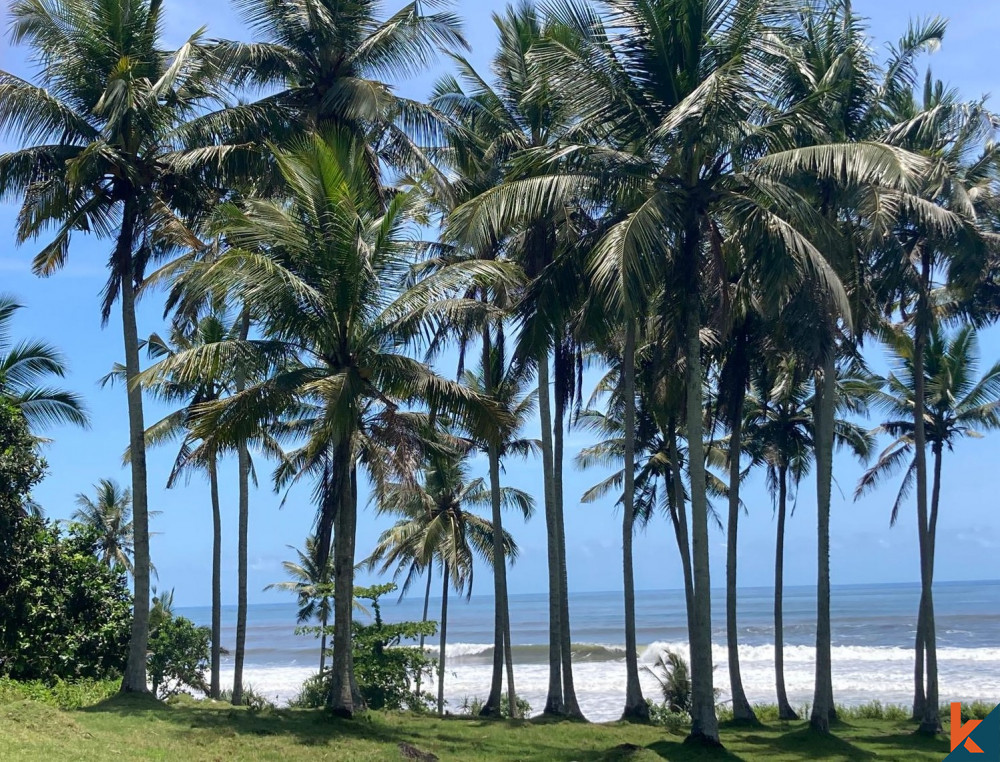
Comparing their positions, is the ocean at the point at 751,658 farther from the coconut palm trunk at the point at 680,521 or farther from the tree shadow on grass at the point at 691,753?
the tree shadow on grass at the point at 691,753

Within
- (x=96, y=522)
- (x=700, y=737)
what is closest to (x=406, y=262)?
(x=700, y=737)

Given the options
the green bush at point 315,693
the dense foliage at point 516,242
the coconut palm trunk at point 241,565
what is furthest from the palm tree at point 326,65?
the green bush at point 315,693

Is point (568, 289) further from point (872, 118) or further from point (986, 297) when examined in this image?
point (986, 297)

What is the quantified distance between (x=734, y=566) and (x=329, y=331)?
10.4 meters

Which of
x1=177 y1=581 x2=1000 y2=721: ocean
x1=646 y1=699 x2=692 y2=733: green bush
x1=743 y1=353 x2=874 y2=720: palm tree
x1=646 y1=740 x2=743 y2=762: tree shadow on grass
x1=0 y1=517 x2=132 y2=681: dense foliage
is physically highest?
x1=743 y1=353 x2=874 y2=720: palm tree

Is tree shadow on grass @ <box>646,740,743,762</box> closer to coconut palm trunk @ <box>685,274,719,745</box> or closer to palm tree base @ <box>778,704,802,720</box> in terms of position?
coconut palm trunk @ <box>685,274,719,745</box>

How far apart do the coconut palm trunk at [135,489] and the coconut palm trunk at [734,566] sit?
11.0 metres

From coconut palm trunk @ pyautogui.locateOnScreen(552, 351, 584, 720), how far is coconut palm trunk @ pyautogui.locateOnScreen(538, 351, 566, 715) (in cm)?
11

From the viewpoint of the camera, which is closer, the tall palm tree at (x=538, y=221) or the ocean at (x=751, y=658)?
the tall palm tree at (x=538, y=221)

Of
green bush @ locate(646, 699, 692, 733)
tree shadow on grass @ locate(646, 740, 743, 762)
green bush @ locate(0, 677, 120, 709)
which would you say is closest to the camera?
tree shadow on grass @ locate(646, 740, 743, 762)

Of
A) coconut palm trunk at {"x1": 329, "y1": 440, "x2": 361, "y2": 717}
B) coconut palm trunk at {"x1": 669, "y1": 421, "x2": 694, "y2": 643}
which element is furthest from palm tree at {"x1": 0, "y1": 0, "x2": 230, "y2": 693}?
coconut palm trunk at {"x1": 669, "y1": 421, "x2": 694, "y2": 643}

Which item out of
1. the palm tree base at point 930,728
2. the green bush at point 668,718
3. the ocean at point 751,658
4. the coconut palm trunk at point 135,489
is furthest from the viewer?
the ocean at point 751,658

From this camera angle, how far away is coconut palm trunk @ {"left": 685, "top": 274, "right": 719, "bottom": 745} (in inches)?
550

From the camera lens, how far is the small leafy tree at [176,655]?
1040 inches
